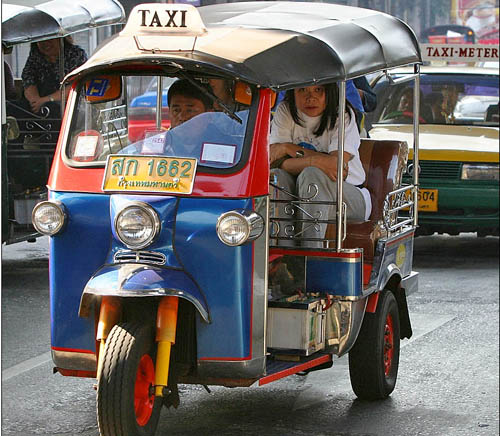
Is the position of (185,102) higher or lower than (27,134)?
higher

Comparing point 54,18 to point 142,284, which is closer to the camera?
point 142,284

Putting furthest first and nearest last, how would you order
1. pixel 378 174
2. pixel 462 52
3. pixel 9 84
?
pixel 462 52 → pixel 9 84 → pixel 378 174

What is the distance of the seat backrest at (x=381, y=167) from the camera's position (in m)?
6.67

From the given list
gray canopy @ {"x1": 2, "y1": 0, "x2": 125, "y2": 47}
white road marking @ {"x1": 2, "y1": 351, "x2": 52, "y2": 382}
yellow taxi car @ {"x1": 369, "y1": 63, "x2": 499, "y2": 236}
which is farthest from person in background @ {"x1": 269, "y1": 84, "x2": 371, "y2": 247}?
yellow taxi car @ {"x1": 369, "y1": 63, "x2": 499, "y2": 236}

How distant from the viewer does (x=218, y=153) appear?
5238 millimetres

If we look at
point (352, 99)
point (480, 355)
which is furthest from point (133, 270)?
point (480, 355)

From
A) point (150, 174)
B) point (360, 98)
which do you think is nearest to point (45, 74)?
point (360, 98)

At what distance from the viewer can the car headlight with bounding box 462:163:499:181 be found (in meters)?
11.0

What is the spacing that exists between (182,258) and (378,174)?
75.8 inches

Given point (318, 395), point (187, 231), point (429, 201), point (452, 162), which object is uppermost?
A: point (452, 162)

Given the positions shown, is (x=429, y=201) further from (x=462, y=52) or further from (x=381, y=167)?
(x=381, y=167)

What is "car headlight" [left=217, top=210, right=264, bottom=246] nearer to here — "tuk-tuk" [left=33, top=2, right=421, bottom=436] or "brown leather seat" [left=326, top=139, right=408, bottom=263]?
"tuk-tuk" [left=33, top=2, right=421, bottom=436]

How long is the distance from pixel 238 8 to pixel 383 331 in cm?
183

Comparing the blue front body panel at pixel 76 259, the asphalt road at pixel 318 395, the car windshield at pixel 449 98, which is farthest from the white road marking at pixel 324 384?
the car windshield at pixel 449 98
